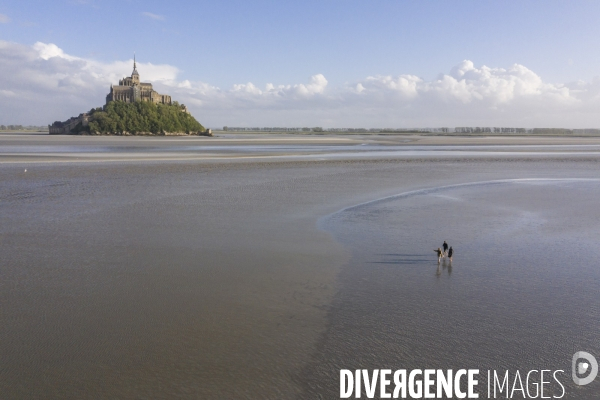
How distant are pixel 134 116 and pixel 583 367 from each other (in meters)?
114

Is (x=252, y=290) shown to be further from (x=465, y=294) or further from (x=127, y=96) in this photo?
(x=127, y=96)

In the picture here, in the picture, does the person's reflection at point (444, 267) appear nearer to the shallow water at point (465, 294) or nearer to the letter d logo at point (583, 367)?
the shallow water at point (465, 294)

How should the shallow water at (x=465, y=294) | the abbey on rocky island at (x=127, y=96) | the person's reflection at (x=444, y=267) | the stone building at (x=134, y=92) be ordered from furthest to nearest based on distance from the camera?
the stone building at (x=134, y=92) < the abbey on rocky island at (x=127, y=96) < the person's reflection at (x=444, y=267) < the shallow water at (x=465, y=294)

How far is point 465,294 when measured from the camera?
6.96 m

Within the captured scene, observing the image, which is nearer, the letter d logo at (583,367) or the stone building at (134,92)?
the letter d logo at (583,367)

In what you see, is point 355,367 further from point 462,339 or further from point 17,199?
point 17,199

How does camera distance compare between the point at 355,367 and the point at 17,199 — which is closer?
the point at 355,367

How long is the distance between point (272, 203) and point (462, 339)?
9.75m

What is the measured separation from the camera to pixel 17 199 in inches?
588

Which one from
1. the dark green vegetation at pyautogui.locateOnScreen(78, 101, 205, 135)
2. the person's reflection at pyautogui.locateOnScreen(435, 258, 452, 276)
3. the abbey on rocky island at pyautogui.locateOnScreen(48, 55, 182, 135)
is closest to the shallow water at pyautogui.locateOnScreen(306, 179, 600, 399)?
the person's reflection at pyautogui.locateOnScreen(435, 258, 452, 276)

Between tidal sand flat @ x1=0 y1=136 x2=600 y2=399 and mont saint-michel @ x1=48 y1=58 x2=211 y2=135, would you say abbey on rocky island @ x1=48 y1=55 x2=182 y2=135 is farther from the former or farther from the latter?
tidal sand flat @ x1=0 y1=136 x2=600 y2=399

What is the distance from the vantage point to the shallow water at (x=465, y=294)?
16.6ft

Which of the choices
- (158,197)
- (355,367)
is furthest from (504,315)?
(158,197)

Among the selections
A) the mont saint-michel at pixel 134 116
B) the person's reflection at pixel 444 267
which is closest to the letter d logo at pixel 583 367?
the person's reflection at pixel 444 267
